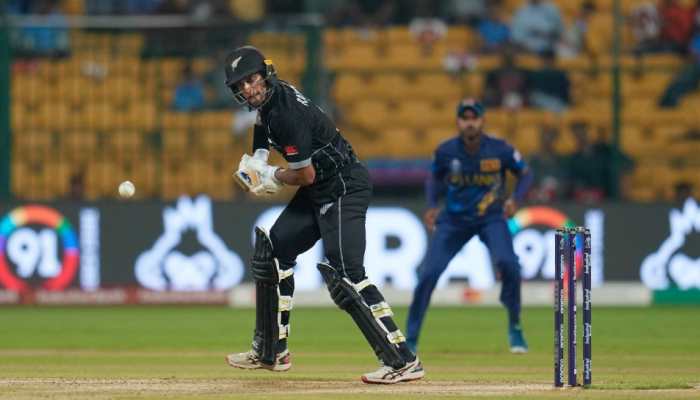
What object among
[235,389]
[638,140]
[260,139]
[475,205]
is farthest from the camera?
[638,140]

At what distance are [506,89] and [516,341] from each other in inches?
264

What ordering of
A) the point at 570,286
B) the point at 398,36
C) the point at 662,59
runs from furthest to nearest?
1. the point at 398,36
2. the point at 662,59
3. the point at 570,286

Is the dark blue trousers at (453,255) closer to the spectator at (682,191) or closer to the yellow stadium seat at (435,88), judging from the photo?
the spectator at (682,191)

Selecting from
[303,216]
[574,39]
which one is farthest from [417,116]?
[303,216]

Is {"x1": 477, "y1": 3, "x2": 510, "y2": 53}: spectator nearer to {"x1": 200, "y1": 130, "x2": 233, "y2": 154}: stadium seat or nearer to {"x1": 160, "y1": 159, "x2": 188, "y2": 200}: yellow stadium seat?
{"x1": 200, "y1": 130, "x2": 233, "y2": 154}: stadium seat

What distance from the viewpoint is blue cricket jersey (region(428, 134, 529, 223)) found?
37.3 ft

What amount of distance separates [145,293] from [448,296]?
328 cm

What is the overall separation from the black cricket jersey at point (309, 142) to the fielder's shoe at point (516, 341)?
2.93m

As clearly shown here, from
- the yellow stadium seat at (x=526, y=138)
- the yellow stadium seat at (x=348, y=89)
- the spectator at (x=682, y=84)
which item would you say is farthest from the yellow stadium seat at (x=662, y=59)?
the yellow stadium seat at (x=348, y=89)

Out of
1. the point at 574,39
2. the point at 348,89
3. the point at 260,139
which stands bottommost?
the point at 260,139

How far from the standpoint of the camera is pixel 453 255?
11.3 m

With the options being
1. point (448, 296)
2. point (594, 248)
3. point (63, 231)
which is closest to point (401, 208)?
point (448, 296)

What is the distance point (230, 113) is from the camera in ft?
54.9

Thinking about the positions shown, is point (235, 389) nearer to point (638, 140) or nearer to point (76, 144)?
point (76, 144)
